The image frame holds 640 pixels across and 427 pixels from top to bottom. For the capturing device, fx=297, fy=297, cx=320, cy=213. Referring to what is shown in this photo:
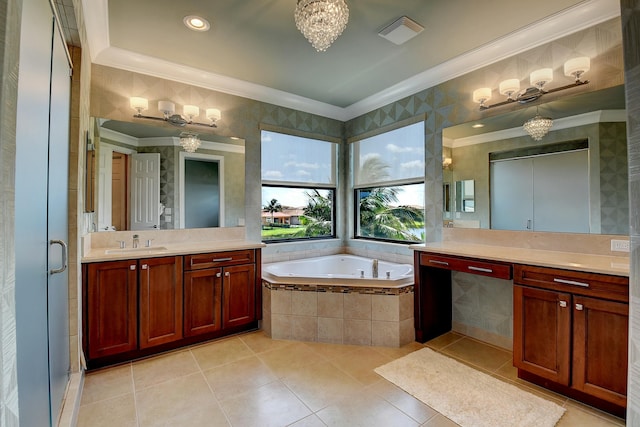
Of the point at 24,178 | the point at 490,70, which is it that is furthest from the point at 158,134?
the point at 490,70

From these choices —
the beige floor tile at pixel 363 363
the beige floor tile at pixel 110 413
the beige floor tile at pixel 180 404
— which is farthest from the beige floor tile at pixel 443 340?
the beige floor tile at pixel 110 413

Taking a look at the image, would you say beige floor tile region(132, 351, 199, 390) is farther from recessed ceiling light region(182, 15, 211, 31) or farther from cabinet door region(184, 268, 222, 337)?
recessed ceiling light region(182, 15, 211, 31)

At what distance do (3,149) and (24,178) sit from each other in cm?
52

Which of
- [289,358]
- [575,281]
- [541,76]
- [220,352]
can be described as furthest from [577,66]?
[220,352]

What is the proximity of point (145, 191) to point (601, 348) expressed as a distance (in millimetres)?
3716

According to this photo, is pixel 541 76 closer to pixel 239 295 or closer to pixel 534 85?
pixel 534 85

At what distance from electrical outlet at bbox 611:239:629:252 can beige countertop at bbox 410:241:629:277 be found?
2.2 inches

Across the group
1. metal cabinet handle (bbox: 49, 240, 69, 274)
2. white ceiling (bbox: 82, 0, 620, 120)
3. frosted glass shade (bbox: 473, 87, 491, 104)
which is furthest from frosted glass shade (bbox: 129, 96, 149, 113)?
frosted glass shade (bbox: 473, 87, 491, 104)

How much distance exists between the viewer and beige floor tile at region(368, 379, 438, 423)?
179cm

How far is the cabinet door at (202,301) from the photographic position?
2.64 metres

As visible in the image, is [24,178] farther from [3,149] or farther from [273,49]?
[273,49]

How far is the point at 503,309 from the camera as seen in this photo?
2.69 meters

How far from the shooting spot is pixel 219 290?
280cm

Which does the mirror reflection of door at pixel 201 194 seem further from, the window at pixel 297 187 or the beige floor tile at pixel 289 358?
the beige floor tile at pixel 289 358
